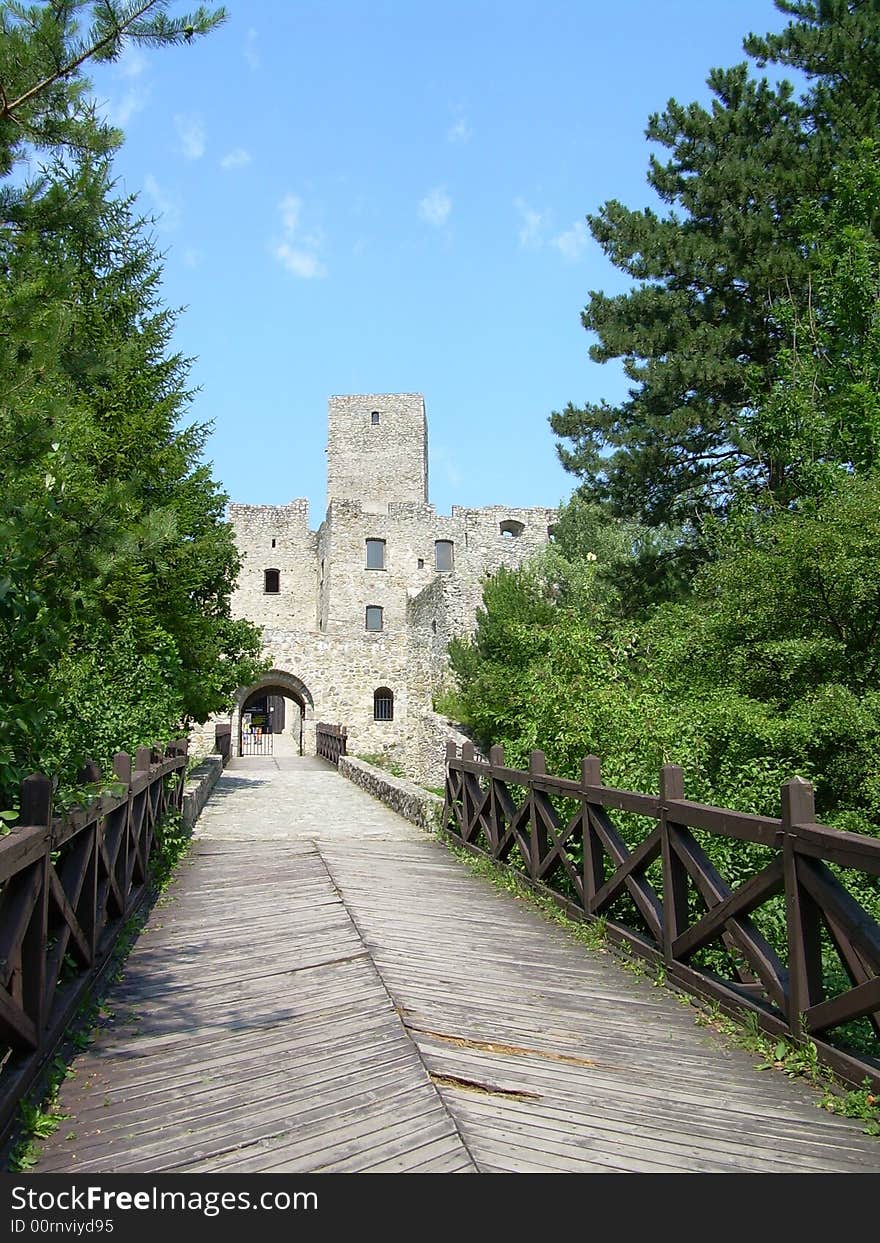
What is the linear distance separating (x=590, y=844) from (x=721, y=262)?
11.8m

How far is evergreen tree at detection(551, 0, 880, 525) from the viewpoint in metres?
14.3

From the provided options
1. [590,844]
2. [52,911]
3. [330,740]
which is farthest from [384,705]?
[52,911]

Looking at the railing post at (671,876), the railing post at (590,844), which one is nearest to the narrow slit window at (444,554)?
the railing post at (590,844)

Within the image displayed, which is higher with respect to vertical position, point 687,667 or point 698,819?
point 687,667

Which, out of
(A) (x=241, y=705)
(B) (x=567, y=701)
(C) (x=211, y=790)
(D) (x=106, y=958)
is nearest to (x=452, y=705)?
(A) (x=241, y=705)

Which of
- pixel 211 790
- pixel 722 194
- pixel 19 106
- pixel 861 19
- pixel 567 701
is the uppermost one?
pixel 861 19

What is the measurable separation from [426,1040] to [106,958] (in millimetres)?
1878

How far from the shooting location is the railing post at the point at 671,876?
4.51m

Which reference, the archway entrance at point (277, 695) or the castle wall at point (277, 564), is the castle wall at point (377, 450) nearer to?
the castle wall at point (277, 564)

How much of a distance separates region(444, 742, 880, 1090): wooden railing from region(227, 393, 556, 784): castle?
15.6 meters

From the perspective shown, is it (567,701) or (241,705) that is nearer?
(567,701)

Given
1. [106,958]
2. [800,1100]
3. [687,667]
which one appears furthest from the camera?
[687,667]
